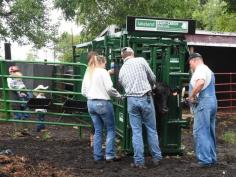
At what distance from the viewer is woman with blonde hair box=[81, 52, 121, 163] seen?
757 centimetres

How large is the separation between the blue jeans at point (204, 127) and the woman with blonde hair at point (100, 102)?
1211mm

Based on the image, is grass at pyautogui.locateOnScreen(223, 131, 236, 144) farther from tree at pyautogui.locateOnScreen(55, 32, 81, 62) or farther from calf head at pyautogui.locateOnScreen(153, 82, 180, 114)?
tree at pyautogui.locateOnScreen(55, 32, 81, 62)

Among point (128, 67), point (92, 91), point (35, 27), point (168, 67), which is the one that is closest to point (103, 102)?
point (92, 91)

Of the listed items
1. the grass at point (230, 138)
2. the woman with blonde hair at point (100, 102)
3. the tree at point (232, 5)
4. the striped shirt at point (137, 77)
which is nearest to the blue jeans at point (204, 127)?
the striped shirt at point (137, 77)

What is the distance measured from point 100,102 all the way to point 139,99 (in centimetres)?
68

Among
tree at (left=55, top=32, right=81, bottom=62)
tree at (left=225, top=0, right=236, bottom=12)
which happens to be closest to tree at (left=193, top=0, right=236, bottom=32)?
tree at (left=55, top=32, right=81, bottom=62)

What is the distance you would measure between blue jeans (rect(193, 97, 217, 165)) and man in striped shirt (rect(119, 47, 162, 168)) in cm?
62

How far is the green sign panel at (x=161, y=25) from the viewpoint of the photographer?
7777 mm

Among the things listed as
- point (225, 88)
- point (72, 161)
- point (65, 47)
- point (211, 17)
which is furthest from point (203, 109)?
point (65, 47)

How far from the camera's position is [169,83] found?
8008 mm

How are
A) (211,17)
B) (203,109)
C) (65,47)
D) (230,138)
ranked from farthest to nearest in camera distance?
1. (65,47)
2. (211,17)
3. (230,138)
4. (203,109)

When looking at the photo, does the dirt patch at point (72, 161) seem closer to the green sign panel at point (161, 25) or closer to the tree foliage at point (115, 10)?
the green sign panel at point (161, 25)

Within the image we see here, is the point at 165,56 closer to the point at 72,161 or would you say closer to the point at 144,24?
the point at 144,24

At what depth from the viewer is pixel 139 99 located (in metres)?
7.20
